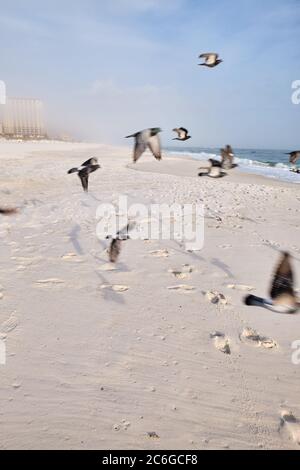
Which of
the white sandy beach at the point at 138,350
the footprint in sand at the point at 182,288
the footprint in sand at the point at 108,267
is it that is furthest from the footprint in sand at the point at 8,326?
the footprint in sand at the point at 182,288

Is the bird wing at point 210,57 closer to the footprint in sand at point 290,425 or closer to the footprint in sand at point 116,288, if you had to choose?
the footprint in sand at point 116,288

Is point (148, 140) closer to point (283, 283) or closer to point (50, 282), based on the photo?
point (50, 282)

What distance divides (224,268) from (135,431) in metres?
3.35

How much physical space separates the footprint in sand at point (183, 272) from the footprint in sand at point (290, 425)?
2.49m

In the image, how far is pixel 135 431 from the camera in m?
2.39

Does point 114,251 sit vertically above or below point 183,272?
above

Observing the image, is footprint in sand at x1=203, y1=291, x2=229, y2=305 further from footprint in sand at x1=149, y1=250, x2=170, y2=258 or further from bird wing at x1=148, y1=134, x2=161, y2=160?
bird wing at x1=148, y1=134, x2=161, y2=160

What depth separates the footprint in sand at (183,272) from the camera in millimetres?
4959

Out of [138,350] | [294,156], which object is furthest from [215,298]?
[294,156]

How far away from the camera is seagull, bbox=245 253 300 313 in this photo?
364 centimetres

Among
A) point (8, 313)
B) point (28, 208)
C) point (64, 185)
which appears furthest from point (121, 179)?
point (8, 313)

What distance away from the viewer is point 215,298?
14.2ft

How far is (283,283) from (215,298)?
3.00 feet

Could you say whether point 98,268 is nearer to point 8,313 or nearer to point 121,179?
point 8,313
